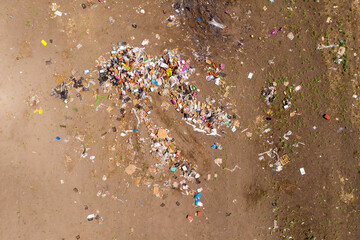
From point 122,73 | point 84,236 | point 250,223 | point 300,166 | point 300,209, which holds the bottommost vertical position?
point 84,236

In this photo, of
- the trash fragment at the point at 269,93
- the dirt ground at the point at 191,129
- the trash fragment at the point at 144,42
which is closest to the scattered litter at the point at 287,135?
the dirt ground at the point at 191,129

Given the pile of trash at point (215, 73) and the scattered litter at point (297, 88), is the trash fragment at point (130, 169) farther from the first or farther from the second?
the scattered litter at point (297, 88)

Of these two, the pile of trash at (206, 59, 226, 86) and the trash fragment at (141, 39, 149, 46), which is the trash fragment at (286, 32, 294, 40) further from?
the trash fragment at (141, 39, 149, 46)

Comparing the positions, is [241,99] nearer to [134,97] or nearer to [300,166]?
[300,166]

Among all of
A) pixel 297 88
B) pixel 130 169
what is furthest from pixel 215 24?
pixel 130 169

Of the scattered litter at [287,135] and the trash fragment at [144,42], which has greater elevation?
the trash fragment at [144,42]

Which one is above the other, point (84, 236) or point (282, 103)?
point (282, 103)

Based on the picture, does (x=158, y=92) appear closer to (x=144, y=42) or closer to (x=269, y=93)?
(x=144, y=42)

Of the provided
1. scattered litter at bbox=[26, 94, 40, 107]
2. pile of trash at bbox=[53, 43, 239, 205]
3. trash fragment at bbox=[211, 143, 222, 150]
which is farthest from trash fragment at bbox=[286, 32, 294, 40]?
scattered litter at bbox=[26, 94, 40, 107]

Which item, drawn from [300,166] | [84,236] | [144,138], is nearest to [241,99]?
[300,166]
